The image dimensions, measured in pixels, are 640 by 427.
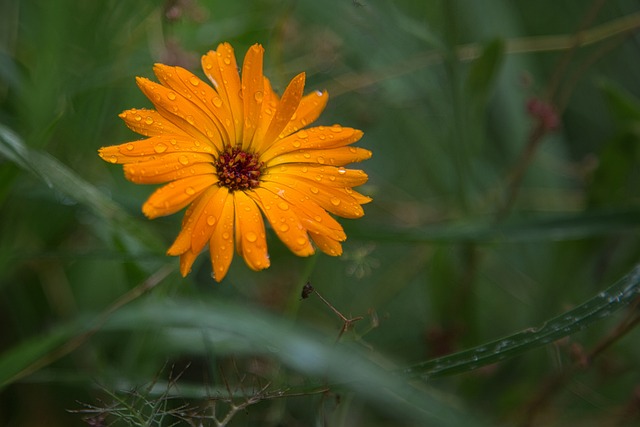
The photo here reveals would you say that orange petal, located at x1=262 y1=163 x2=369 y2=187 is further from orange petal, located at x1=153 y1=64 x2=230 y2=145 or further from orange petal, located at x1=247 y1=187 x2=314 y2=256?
orange petal, located at x1=153 y1=64 x2=230 y2=145

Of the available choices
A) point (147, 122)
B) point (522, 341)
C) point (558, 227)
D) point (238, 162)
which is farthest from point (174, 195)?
point (558, 227)

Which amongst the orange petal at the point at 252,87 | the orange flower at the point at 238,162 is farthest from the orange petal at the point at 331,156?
the orange petal at the point at 252,87

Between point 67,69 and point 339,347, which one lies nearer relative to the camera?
point 339,347

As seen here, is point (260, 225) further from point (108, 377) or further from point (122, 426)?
point (122, 426)

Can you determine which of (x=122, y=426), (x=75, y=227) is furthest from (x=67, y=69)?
(x=122, y=426)

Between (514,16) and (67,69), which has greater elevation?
(514,16)

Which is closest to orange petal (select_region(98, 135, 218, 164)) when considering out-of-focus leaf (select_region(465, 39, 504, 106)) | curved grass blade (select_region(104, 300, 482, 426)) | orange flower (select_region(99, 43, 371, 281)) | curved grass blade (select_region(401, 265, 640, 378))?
orange flower (select_region(99, 43, 371, 281))

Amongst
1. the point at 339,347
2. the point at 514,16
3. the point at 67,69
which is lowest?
the point at 339,347
